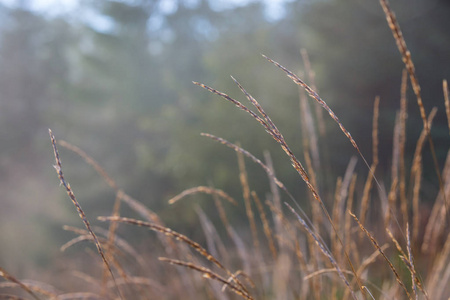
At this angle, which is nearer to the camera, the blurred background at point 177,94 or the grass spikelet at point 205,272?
the grass spikelet at point 205,272

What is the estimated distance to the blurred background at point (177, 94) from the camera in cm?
580

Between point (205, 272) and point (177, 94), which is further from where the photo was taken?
point (177, 94)

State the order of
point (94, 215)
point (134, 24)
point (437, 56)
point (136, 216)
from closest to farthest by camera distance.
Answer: point (437, 56), point (136, 216), point (94, 215), point (134, 24)

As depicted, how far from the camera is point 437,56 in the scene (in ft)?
18.7

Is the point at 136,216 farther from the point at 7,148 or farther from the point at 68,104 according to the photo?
the point at 7,148

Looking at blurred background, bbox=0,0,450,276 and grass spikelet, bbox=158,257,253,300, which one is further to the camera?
blurred background, bbox=0,0,450,276

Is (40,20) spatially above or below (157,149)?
above

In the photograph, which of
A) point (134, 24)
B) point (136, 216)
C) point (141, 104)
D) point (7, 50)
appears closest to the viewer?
point (136, 216)

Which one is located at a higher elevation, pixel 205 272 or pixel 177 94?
pixel 205 272

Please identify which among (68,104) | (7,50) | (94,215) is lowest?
(94,215)

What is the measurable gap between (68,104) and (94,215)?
347 cm

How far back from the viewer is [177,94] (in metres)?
8.04

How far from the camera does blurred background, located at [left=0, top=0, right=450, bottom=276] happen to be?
5.80m

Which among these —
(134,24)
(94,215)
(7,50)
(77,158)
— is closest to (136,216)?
(94,215)
